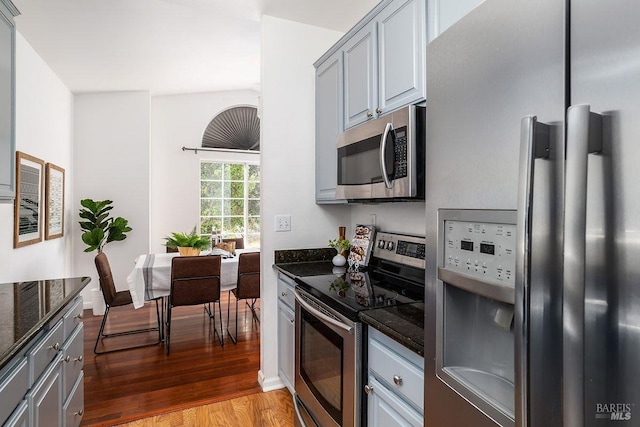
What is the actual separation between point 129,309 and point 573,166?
493 centimetres

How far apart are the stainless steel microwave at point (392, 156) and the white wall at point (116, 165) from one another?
3717 millimetres

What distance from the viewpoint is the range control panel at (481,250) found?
680mm

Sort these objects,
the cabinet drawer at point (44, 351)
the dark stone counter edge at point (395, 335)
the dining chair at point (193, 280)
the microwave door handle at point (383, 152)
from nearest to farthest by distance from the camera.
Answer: the dark stone counter edge at point (395, 335) → the cabinet drawer at point (44, 351) → the microwave door handle at point (383, 152) → the dining chair at point (193, 280)

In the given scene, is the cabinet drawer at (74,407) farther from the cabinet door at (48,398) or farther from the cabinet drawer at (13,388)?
the cabinet drawer at (13,388)

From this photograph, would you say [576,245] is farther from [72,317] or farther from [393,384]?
[72,317]

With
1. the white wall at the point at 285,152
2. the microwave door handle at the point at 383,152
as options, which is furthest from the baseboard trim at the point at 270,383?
the microwave door handle at the point at 383,152

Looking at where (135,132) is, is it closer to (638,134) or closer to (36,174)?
(36,174)

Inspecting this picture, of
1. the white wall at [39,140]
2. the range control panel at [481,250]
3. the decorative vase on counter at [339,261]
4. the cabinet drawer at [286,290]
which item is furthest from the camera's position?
the white wall at [39,140]

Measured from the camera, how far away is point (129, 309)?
4.42 metres

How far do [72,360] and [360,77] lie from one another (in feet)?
7.05

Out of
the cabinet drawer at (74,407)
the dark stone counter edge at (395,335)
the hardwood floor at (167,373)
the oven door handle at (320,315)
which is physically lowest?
the hardwood floor at (167,373)

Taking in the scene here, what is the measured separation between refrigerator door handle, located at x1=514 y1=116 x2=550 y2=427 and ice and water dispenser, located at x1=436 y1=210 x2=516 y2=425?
0.06 meters

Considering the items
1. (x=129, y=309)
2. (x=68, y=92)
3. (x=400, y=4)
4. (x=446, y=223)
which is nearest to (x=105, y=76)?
(x=68, y=92)

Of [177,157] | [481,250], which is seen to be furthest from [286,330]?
[177,157]
